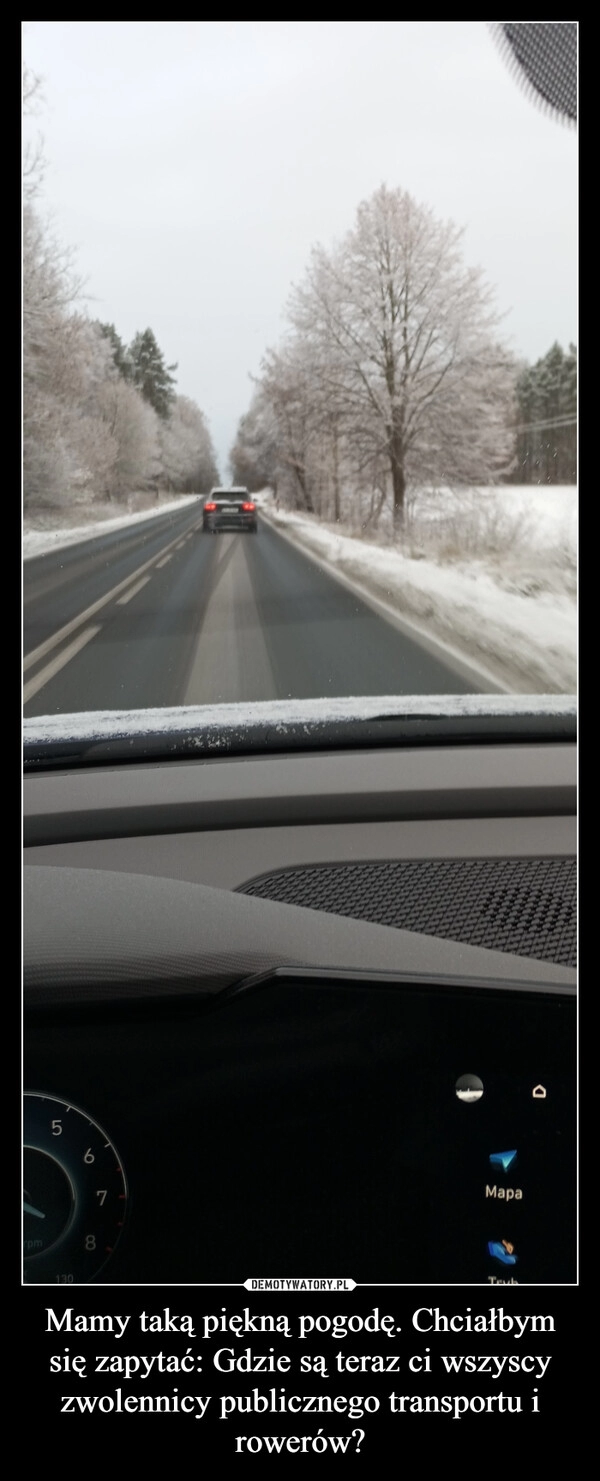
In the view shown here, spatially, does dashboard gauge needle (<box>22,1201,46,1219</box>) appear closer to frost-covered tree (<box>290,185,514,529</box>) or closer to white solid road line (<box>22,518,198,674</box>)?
white solid road line (<box>22,518,198,674</box>)

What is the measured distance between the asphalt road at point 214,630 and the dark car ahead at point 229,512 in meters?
0.03

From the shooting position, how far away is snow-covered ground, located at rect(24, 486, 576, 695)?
140 inches

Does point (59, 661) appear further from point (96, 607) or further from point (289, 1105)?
point (289, 1105)

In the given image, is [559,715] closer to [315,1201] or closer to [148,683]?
[148,683]

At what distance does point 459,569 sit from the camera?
3.83 metres

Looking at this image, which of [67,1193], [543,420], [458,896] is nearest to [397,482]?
[543,420]

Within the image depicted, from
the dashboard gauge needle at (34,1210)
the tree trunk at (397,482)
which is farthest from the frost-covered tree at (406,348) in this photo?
the dashboard gauge needle at (34,1210)

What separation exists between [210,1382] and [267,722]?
222 cm

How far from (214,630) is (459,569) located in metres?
0.87

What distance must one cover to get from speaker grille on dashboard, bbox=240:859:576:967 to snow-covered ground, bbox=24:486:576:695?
94 centimetres

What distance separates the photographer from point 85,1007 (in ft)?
5.86

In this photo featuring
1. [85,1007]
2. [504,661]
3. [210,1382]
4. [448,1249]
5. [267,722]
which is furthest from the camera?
[504,661]

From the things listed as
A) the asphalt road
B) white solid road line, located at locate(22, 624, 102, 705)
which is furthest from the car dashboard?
the asphalt road
